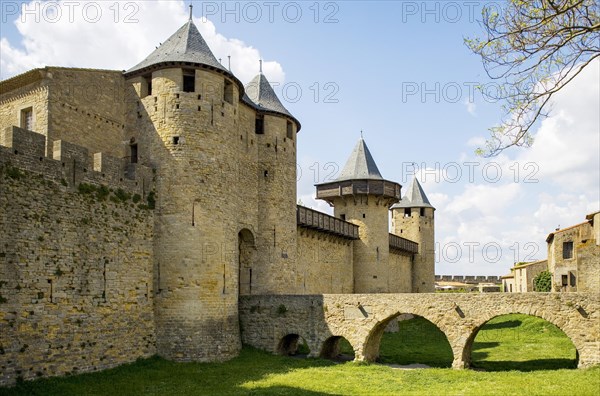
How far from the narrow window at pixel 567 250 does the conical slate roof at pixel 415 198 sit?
10560 mm

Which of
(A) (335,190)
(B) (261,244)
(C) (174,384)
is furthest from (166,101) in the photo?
(A) (335,190)

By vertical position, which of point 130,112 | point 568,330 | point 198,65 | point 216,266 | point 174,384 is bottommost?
point 174,384

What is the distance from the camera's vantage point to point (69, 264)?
16.5 meters

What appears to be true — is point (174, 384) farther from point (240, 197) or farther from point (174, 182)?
point (240, 197)

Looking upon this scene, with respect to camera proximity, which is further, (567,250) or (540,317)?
(567,250)

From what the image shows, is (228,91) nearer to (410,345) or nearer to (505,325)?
(410,345)

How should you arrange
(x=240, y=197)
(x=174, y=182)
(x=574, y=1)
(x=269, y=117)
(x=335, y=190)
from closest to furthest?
(x=574, y=1) → (x=174, y=182) → (x=240, y=197) → (x=269, y=117) → (x=335, y=190)

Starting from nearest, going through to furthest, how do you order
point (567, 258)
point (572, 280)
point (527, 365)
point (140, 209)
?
point (140, 209) < point (527, 365) < point (572, 280) < point (567, 258)

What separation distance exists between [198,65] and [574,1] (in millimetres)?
14405

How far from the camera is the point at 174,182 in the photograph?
20.2 meters

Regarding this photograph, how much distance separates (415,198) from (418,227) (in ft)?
7.57

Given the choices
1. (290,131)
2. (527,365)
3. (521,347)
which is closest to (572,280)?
(521,347)

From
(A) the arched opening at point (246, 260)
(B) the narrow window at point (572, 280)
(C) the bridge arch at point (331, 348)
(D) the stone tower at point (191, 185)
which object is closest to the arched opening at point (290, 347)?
(C) the bridge arch at point (331, 348)

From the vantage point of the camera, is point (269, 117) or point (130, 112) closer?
point (130, 112)
